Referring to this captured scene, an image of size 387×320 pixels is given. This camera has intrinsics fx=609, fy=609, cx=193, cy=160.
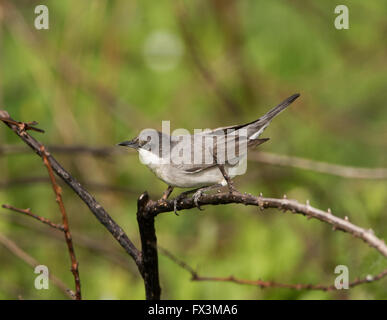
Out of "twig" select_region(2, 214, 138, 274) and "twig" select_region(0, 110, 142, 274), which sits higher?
"twig" select_region(0, 110, 142, 274)

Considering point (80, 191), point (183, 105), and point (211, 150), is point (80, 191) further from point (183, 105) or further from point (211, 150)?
point (183, 105)

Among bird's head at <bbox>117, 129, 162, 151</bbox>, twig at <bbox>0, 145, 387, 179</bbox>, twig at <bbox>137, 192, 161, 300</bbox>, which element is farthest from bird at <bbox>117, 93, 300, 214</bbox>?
twig at <bbox>0, 145, 387, 179</bbox>

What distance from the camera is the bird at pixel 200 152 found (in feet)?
9.52

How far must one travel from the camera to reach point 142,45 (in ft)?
23.0

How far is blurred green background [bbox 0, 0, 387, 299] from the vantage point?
16.1ft

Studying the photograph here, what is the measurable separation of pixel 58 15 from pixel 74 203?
2127 mm

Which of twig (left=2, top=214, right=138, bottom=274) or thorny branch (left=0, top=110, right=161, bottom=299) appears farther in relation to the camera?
Answer: twig (left=2, top=214, right=138, bottom=274)

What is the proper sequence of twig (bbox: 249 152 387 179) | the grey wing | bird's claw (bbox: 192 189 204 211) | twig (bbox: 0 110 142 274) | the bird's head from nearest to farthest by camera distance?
twig (bbox: 0 110 142 274) < bird's claw (bbox: 192 189 204 211) < the grey wing < the bird's head < twig (bbox: 249 152 387 179)

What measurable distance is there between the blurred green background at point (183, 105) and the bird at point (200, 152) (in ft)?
4.36

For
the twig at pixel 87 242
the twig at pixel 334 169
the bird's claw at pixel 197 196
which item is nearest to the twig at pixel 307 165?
the twig at pixel 334 169

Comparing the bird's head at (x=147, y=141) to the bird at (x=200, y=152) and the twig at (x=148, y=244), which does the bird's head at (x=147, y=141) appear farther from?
the twig at (x=148, y=244)

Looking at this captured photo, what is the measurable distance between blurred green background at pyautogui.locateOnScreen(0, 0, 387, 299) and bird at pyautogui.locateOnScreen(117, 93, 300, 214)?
133 centimetres

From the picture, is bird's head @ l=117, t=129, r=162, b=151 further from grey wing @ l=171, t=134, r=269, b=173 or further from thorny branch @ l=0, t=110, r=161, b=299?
thorny branch @ l=0, t=110, r=161, b=299

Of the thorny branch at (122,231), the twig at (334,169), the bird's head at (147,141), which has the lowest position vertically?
the thorny branch at (122,231)
